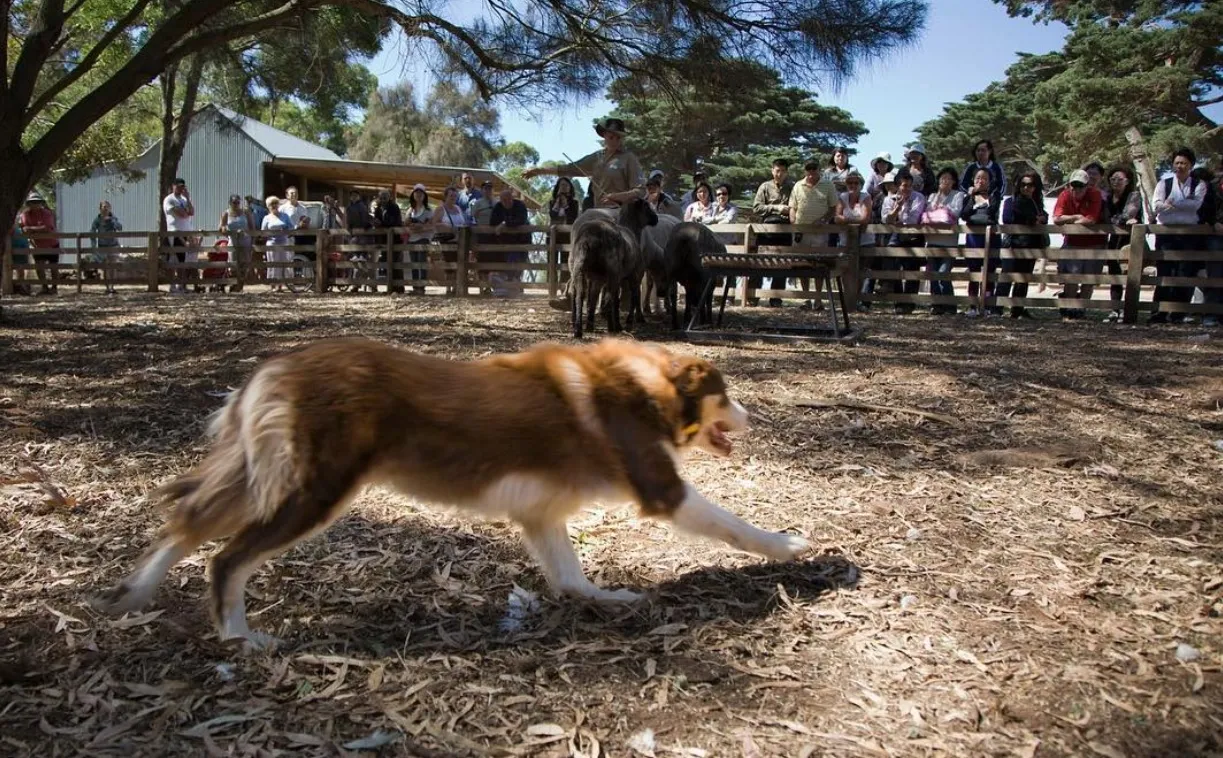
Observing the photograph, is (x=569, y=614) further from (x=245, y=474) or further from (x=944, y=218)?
(x=944, y=218)

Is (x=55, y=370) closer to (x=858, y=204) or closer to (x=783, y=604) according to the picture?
(x=783, y=604)

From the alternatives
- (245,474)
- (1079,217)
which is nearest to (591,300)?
(1079,217)

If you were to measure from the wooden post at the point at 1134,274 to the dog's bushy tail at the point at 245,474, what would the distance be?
37.3 feet

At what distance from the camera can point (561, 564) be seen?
3516mm

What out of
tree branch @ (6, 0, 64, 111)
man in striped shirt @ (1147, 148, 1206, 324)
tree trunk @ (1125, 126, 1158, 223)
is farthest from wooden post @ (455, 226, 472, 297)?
tree trunk @ (1125, 126, 1158, 223)

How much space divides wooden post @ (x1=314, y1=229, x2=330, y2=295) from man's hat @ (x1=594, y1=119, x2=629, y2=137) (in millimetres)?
8788

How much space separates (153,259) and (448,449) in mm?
18381

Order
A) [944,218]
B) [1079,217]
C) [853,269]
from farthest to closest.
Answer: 1. [853,269]
2. [944,218]
3. [1079,217]

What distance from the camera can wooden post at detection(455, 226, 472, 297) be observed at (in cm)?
1605

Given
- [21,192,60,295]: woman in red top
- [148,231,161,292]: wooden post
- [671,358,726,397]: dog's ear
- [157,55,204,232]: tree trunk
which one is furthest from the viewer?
[157,55,204,232]: tree trunk

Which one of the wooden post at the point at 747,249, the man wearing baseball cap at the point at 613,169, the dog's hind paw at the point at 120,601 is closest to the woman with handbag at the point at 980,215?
the wooden post at the point at 747,249

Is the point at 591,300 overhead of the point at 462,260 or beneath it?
beneath

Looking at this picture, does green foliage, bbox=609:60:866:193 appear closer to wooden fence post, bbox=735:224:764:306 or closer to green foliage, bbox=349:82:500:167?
wooden fence post, bbox=735:224:764:306

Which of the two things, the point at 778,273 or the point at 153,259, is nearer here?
the point at 778,273
